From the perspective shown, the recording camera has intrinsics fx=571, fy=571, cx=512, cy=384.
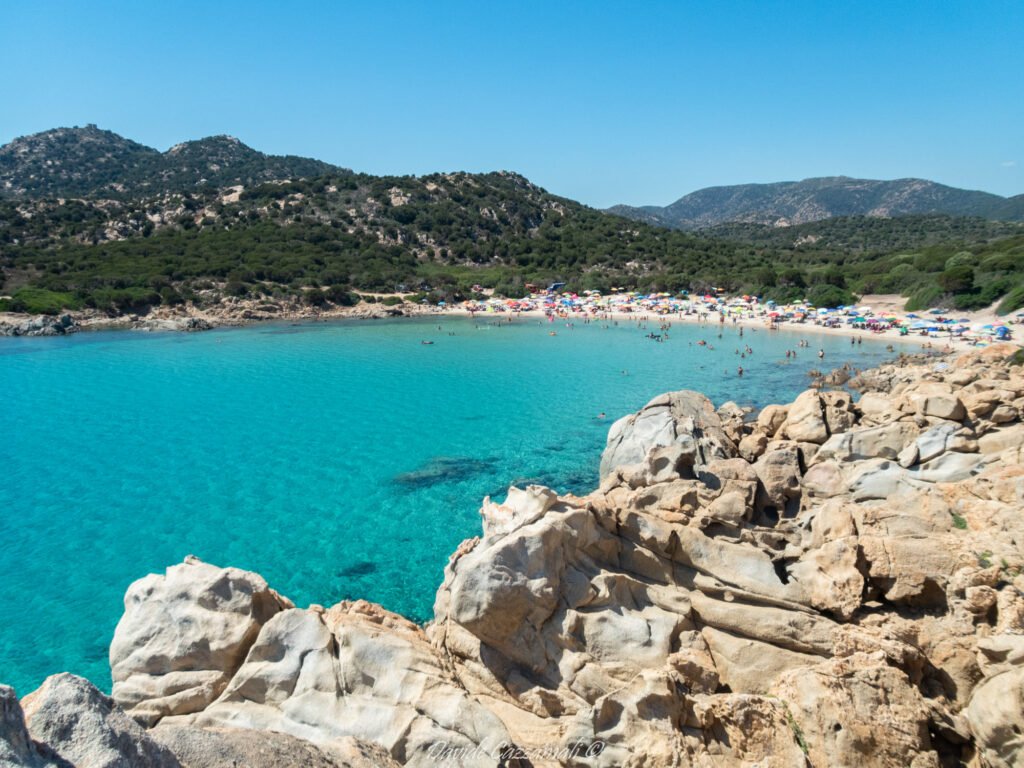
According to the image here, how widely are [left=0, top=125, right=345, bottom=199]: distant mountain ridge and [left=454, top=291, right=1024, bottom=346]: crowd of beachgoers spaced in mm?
91239

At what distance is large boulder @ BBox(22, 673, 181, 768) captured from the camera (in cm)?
306

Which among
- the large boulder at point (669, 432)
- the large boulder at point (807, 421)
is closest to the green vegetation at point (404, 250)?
the large boulder at point (807, 421)

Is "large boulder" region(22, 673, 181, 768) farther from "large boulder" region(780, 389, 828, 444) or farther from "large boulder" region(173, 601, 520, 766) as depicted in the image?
"large boulder" region(780, 389, 828, 444)

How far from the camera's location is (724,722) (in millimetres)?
5676

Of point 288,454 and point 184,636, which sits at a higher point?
point 184,636

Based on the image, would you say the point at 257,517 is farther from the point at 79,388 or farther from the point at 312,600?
the point at 79,388

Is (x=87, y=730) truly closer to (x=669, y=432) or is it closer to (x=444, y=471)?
(x=669, y=432)

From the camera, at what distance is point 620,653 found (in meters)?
7.37

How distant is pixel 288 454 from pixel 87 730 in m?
21.3

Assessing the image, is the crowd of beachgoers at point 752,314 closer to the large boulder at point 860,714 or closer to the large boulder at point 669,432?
the large boulder at point 669,432

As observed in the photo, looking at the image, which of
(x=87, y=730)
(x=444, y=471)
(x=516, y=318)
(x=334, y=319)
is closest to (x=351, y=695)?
(x=87, y=730)

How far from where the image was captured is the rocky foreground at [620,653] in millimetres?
5422

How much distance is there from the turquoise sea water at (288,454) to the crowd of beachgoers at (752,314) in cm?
509

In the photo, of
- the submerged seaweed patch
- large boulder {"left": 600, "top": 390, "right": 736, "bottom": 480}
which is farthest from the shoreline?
the submerged seaweed patch
